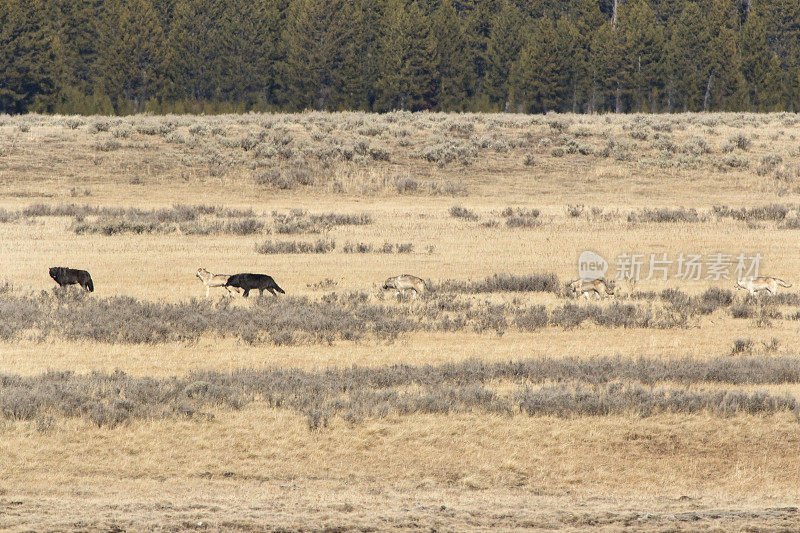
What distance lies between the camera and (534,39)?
7256 centimetres

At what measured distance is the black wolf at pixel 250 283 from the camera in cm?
1697

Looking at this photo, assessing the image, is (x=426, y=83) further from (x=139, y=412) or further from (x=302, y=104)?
(x=139, y=412)

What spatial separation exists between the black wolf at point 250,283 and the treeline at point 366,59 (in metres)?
52.4

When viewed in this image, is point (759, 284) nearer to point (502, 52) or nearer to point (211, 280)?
point (211, 280)

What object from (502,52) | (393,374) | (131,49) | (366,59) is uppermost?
(502,52)

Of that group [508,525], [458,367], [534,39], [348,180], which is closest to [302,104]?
[534,39]

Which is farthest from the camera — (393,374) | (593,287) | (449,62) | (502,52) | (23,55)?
(502,52)

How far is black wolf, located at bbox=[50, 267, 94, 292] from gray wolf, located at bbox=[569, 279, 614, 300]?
8.71 m

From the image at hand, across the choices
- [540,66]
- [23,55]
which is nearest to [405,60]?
[540,66]

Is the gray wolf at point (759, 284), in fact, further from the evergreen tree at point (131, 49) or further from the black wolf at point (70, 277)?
the evergreen tree at point (131, 49)

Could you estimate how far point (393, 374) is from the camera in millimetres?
12031

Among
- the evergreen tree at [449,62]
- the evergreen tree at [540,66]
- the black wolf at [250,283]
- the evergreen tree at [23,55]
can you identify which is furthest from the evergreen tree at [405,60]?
the black wolf at [250,283]

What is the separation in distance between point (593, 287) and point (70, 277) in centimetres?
930

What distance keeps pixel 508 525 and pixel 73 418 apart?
5.31 metres
